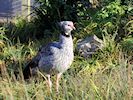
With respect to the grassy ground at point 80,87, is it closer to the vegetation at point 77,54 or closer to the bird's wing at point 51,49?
the vegetation at point 77,54

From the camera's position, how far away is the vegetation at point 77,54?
537cm

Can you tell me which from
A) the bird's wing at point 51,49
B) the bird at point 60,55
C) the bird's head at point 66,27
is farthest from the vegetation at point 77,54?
the bird's head at point 66,27

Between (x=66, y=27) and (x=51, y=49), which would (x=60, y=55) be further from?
(x=66, y=27)

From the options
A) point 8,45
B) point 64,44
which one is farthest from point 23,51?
point 64,44

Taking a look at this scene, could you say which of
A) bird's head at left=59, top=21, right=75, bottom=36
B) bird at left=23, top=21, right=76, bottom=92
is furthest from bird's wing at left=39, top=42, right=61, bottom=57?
bird's head at left=59, top=21, right=75, bottom=36

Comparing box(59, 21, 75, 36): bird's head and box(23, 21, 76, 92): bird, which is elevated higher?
box(59, 21, 75, 36): bird's head

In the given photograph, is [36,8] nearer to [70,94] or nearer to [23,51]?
[23,51]

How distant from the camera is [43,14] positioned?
10.1 meters

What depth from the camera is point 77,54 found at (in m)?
8.18

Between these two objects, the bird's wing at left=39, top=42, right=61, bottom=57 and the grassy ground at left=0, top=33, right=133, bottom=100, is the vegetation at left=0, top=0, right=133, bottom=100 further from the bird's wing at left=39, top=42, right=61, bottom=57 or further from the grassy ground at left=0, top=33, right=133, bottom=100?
the bird's wing at left=39, top=42, right=61, bottom=57

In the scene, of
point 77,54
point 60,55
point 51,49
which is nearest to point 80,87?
point 60,55

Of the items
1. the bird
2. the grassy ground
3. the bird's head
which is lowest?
the grassy ground

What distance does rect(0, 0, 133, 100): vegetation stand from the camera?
5.37 m

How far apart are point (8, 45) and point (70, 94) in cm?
363
